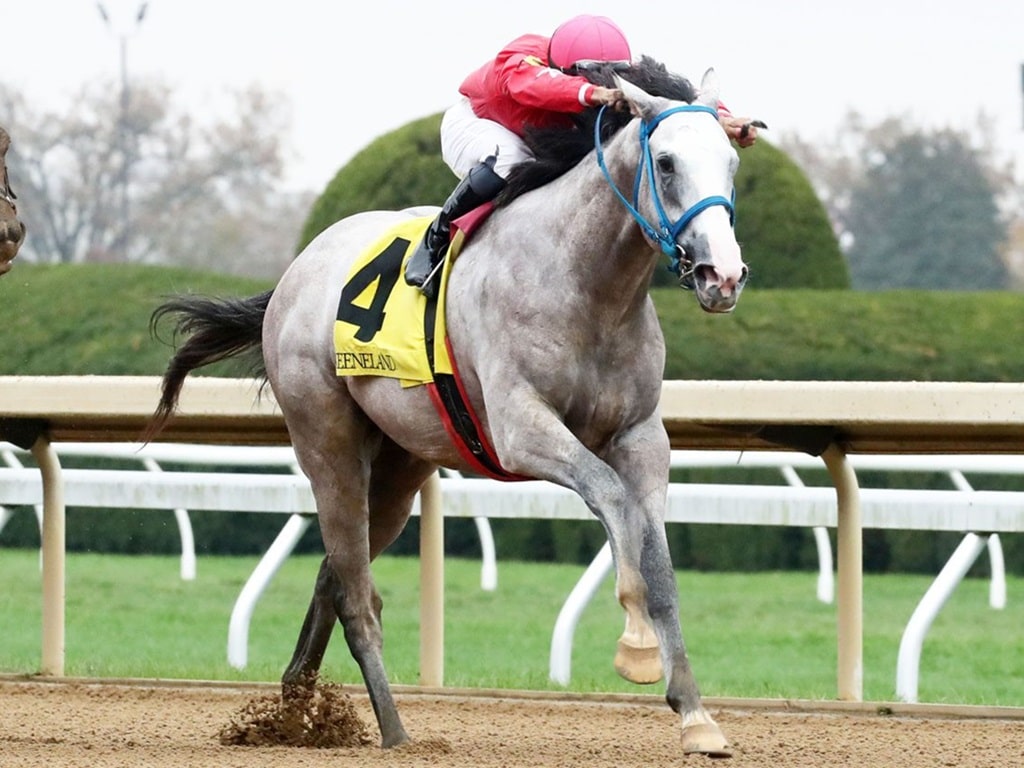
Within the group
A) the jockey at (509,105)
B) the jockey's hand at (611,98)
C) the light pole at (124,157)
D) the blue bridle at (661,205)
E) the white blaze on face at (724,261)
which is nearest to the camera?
the white blaze on face at (724,261)

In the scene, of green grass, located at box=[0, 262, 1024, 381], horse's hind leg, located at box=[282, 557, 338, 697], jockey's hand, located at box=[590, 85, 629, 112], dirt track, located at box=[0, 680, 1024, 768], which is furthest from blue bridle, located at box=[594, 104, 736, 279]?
green grass, located at box=[0, 262, 1024, 381]

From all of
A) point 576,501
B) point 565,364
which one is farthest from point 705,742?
point 576,501

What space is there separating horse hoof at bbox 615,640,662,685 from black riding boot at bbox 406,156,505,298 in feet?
3.87

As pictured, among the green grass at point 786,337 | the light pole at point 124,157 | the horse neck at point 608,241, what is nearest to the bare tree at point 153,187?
the light pole at point 124,157

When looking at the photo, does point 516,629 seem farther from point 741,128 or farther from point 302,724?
point 741,128

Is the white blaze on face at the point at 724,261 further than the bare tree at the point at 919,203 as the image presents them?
No

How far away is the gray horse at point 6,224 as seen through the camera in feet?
14.0

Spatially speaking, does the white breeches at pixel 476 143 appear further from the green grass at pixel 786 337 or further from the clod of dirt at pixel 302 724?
the green grass at pixel 786 337

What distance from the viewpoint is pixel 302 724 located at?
471cm

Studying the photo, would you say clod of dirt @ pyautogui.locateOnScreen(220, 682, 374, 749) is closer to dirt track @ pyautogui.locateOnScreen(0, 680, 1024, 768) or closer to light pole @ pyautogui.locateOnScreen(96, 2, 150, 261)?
dirt track @ pyautogui.locateOnScreen(0, 680, 1024, 768)

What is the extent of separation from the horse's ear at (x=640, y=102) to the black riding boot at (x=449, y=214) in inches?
24.6

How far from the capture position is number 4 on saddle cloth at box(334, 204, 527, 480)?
441cm

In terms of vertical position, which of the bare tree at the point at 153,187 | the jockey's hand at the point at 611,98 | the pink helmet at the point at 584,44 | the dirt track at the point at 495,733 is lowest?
the dirt track at the point at 495,733

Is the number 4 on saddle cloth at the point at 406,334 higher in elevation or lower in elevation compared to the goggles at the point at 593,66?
lower
